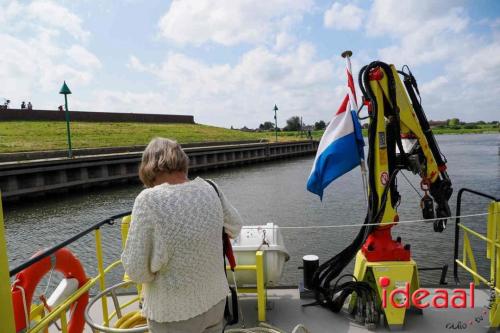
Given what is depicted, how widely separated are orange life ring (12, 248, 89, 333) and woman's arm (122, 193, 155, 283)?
1.14m

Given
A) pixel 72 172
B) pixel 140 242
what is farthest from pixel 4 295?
pixel 72 172

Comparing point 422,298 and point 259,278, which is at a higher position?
point 259,278

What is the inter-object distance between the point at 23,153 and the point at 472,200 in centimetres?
2119

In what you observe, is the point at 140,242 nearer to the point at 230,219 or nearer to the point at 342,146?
the point at 230,219

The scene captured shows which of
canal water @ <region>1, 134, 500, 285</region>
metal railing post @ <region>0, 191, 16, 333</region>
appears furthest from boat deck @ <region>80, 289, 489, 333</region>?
canal water @ <region>1, 134, 500, 285</region>

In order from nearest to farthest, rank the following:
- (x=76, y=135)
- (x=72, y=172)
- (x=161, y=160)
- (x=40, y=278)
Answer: (x=161, y=160) < (x=40, y=278) < (x=72, y=172) < (x=76, y=135)

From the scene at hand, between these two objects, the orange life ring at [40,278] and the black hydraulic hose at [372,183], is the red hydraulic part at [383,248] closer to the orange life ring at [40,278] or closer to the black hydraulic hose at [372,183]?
the black hydraulic hose at [372,183]

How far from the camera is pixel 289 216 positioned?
1329 cm

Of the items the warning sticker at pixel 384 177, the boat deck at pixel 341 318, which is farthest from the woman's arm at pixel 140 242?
the warning sticker at pixel 384 177

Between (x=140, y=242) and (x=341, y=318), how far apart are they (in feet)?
8.45

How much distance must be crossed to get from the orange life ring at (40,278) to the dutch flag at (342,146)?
2212 mm

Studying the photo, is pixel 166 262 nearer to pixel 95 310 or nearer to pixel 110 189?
pixel 95 310

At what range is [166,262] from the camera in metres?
1.68

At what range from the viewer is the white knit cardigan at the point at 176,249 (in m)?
1.64
